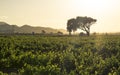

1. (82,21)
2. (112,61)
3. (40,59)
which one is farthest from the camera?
(82,21)

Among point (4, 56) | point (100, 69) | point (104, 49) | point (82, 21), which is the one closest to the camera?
point (100, 69)

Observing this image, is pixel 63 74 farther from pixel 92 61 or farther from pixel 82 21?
pixel 82 21

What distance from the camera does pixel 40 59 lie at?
14250mm

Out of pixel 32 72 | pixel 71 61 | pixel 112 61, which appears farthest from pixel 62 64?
pixel 32 72

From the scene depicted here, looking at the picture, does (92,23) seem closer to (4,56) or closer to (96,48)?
(96,48)

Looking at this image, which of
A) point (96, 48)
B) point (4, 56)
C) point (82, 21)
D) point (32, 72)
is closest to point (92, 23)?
point (82, 21)

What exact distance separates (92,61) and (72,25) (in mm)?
84052

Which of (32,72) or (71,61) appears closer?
(32,72)

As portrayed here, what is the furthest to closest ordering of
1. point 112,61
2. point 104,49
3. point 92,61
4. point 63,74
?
point 104,49 < point 92,61 < point 112,61 < point 63,74

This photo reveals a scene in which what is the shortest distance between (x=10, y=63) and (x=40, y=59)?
1.99 metres

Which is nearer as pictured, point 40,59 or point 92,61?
point 92,61

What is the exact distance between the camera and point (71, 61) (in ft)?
44.9

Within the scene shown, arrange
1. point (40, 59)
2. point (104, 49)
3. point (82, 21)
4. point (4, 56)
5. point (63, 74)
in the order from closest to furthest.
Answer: point (63, 74) → point (40, 59) → point (4, 56) → point (104, 49) → point (82, 21)

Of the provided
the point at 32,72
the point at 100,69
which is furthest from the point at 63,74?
the point at 100,69
